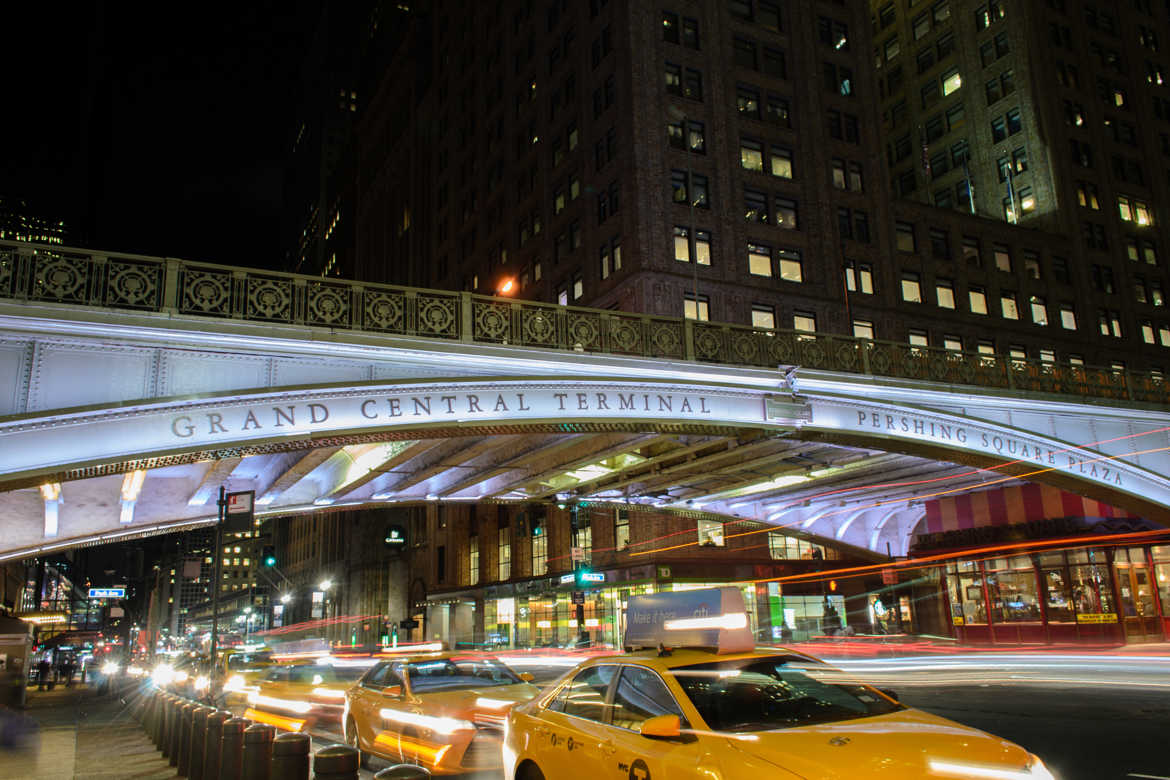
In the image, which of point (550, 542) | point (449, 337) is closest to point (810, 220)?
point (550, 542)

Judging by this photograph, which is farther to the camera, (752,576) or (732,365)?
(752,576)

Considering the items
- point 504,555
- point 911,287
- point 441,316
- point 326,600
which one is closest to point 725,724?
point 441,316

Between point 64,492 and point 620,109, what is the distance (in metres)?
30.8

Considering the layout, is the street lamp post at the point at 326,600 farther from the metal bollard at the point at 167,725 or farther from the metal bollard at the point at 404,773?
the metal bollard at the point at 404,773

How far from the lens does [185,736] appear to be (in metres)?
11.6

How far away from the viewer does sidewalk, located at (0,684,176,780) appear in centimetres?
1216

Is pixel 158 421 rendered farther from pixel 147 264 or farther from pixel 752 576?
pixel 752 576

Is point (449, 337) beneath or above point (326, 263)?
beneath

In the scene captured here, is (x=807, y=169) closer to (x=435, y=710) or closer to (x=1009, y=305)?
(x=1009, y=305)

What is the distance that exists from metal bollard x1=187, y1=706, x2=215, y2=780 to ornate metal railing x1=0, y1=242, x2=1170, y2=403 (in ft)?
24.1

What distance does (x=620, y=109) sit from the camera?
42562 mm

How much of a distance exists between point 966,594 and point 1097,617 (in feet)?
20.0

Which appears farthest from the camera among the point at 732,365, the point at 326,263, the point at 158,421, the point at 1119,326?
the point at 326,263

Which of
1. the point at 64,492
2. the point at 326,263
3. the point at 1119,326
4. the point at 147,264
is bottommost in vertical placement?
the point at 64,492
